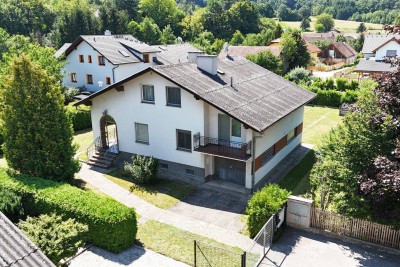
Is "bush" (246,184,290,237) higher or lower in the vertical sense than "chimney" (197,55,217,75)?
lower

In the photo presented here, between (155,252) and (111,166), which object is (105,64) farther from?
(155,252)

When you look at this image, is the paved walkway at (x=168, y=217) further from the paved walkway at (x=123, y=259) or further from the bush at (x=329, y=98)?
the bush at (x=329, y=98)

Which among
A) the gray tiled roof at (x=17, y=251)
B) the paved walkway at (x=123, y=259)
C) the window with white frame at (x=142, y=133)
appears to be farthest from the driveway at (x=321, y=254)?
the window with white frame at (x=142, y=133)

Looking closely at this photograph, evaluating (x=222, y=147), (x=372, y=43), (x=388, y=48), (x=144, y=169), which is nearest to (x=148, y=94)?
(x=144, y=169)

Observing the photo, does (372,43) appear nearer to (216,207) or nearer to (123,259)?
(216,207)

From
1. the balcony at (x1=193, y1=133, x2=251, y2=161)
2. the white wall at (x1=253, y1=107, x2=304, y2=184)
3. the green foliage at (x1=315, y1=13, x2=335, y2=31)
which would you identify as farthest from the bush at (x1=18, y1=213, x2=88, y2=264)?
the green foliage at (x1=315, y1=13, x2=335, y2=31)

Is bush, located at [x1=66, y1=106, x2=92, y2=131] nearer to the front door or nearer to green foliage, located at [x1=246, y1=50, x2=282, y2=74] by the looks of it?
the front door
